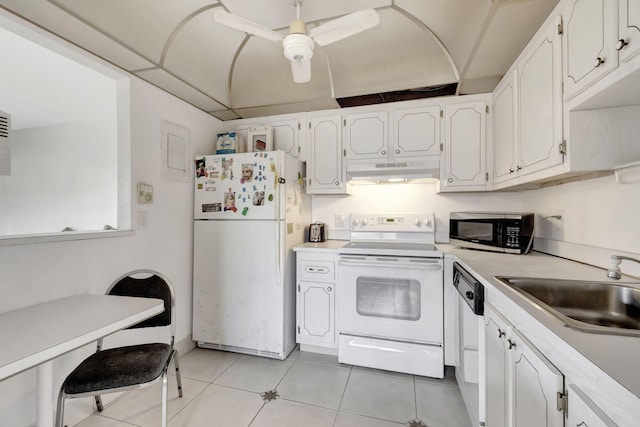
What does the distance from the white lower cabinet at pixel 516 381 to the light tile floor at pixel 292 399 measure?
1.87ft

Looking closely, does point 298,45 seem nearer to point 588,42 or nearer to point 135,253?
point 588,42

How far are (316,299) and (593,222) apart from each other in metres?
1.88

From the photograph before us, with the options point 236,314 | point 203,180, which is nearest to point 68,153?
point 203,180

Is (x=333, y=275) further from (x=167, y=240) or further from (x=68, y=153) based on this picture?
(x=68, y=153)

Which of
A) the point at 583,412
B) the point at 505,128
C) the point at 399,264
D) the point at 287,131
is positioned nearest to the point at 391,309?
the point at 399,264

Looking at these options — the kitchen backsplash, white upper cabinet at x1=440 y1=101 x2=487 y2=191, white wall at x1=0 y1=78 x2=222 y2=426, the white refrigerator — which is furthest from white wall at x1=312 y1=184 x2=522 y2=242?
white wall at x1=0 y1=78 x2=222 y2=426

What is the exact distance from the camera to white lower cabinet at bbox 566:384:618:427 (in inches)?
21.0

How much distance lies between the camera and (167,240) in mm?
2178

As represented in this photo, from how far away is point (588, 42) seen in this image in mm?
1055

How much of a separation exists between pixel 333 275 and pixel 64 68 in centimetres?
259

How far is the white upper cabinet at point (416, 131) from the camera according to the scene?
7.54 feet

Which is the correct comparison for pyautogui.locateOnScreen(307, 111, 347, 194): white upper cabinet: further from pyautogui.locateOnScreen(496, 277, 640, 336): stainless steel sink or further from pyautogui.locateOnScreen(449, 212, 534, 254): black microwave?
pyautogui.locateOnScreen(496, 277, 640, 336): stainless steel sink

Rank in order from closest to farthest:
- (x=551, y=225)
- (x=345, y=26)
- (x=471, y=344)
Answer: (x=345, y=26) < (x=471, y=344) < (x=551, y=225)

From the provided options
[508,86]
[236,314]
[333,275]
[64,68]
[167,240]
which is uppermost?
[64,68]
